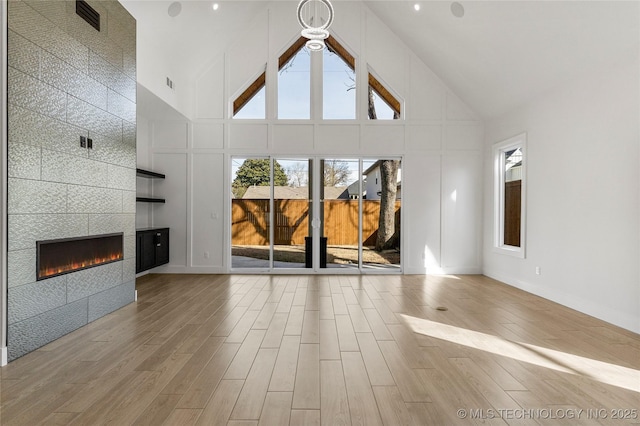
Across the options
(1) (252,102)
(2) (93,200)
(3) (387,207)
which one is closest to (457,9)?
(3) (387,207)

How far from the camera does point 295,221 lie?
24.3ft

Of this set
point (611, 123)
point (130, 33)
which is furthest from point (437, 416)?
point (130, 33)

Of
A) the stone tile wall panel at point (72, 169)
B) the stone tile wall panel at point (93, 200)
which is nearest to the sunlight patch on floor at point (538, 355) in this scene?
the stone tile wall panel at point (93, 200)

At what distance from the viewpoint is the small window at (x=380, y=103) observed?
7.51 metres

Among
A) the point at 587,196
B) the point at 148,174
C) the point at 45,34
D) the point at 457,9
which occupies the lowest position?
the point at 587,196

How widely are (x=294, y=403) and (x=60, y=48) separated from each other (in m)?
3.84

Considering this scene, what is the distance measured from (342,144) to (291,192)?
1.37 metres

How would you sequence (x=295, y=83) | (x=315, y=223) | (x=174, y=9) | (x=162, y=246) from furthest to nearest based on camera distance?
(x=295, y=83) → (x=315, y=223) → (x=162, y=246) → (x=174, y=9)

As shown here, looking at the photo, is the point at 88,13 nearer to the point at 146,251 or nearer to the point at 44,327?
the point at 44,327

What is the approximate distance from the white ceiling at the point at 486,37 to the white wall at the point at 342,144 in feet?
1.14

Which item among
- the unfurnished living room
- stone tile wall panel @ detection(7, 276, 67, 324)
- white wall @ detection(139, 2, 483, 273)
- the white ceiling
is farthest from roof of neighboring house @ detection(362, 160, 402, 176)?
stone tile wall panel @ detection(7, 276, 67, 324)

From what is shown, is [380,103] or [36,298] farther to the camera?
[380,103]

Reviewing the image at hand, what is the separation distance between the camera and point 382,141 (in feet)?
24.4

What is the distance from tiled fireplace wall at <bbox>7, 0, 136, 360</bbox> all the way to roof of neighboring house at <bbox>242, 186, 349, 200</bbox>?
8.71 ft
